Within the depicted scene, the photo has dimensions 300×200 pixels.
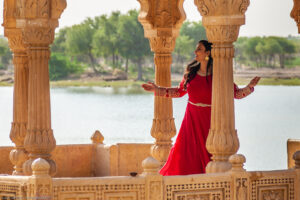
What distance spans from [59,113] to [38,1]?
29174 millimetres

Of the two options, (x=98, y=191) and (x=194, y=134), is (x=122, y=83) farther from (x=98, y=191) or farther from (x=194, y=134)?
(x=98, y=191)

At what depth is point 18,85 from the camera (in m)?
9.91

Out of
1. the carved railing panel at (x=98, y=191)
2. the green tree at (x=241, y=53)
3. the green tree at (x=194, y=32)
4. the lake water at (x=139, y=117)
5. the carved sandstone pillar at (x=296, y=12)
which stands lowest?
the carved railing panel at (x=98, y=191)

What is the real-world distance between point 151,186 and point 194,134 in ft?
5.51

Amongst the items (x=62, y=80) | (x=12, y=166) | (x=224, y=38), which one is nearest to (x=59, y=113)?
(x=62, y=80)

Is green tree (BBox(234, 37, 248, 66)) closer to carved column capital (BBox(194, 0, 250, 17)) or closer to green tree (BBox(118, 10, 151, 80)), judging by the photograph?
green tree (BBox(118, 10, 151, 80))

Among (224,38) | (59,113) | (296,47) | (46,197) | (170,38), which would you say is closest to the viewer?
(46,197)

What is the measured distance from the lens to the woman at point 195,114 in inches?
343

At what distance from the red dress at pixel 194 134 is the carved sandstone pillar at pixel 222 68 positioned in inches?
22.4

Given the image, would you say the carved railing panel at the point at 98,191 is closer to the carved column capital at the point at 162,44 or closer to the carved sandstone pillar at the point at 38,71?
the carved sandstone pillar at the point at 38,71

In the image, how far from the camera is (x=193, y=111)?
889cm

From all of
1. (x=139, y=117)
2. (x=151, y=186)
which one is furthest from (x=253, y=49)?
(x=151, y=186)

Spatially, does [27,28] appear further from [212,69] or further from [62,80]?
[62,80]

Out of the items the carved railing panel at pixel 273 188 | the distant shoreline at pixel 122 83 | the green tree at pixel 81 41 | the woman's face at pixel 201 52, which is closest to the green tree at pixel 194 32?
the distant shoreline at pixel 122 83
